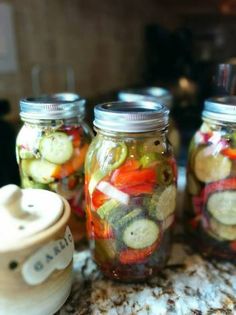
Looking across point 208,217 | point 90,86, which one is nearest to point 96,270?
point 208,217

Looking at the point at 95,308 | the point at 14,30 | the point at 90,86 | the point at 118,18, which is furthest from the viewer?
the point at 118,18

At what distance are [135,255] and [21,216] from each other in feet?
0.51

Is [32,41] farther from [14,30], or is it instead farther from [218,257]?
[218,257]

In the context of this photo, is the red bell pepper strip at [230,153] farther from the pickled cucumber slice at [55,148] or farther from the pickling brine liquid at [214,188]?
the pickled cucumber slice at [55,148]

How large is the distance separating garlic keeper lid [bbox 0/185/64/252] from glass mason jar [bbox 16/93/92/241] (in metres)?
0.09

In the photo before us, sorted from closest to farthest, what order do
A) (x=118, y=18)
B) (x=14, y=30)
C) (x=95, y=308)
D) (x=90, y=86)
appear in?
1. (x=95, y=308)
2. (x=14, y=30)
3. (x=90, y=86)
4. (x=118, y=18)

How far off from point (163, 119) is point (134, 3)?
Result: 3.43ft

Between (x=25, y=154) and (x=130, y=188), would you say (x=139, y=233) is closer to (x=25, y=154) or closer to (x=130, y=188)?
(x=130, y=188)

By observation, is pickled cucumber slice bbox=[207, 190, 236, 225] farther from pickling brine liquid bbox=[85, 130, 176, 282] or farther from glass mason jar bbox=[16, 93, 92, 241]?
glass mason jar bbox=[16, 93, 92, 241]

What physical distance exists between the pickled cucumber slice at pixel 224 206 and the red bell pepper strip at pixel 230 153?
0.04 meters

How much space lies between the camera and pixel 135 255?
1.36 ft

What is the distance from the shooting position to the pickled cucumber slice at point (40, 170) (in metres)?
0.46

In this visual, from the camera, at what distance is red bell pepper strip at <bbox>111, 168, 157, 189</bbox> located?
0.38 meters

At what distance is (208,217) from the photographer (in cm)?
46
